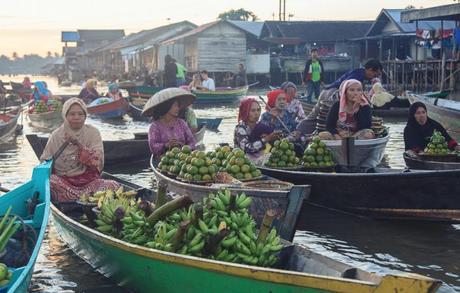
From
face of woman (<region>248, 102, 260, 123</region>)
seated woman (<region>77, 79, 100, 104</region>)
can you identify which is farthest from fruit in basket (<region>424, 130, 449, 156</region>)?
seated woman (<region>77, 79, 100, 104</region>)

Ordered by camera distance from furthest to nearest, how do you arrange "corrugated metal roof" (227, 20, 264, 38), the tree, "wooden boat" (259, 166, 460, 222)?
the tree, "corrugated metal roof" (227, 20, 264, 38), "wooden boat" (259, 166, 460, 222)

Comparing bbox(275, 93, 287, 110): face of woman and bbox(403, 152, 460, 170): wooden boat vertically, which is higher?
bbox(275, 93, 287, 110): face of woman

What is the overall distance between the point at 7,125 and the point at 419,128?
34.3ft

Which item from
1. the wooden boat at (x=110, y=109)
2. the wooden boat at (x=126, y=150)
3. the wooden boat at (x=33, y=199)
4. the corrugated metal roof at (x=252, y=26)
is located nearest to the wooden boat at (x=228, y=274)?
the wooden boat at (x=33, y=199)

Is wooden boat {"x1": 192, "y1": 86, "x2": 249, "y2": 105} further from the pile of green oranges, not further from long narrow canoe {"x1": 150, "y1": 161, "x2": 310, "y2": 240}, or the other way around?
long narrow canoe {"x1": 150, "y1": 161, "x2": 310, "y2": 240}

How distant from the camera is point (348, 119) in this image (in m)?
8.81

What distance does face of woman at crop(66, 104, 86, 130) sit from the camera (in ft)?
22.4

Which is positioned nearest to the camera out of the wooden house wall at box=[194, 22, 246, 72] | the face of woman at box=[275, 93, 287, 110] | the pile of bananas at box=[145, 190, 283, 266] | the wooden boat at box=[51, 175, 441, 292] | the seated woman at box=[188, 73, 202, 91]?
the wooden boat at box=[51, 175, 441, 292]

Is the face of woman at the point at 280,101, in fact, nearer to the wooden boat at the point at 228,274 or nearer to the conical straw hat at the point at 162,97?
the conical straw hat at the point at 162,97

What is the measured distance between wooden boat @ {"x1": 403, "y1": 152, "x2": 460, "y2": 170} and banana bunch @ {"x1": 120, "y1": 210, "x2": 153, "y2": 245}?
4283 mm

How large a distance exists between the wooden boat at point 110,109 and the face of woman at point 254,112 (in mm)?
12692

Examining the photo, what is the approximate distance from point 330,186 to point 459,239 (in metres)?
1.52

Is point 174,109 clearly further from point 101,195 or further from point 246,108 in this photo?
point 101,195

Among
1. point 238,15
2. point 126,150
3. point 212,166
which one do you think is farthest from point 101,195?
point 238,15
